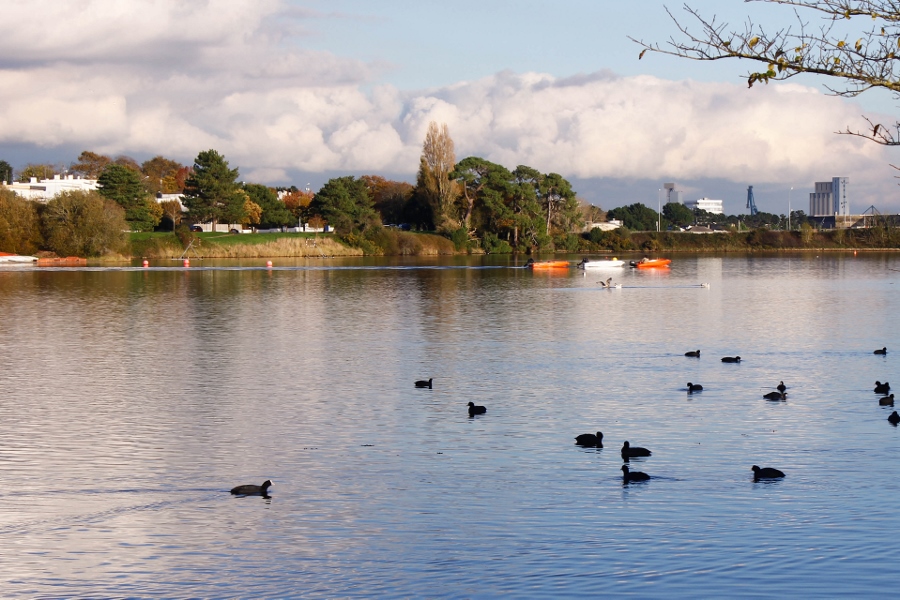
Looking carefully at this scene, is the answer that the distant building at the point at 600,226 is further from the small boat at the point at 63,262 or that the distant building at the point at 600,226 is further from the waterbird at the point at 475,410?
the waterbird at the point at 475,410

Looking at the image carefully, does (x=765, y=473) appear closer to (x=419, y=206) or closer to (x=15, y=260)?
(x=15, y=260)

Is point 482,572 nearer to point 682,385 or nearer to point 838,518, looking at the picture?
point 838,518

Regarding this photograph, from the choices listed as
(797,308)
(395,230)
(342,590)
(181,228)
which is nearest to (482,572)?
(342,590)

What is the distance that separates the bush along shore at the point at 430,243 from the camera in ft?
421

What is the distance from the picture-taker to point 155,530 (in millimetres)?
13875

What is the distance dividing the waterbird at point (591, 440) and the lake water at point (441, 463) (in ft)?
0.73

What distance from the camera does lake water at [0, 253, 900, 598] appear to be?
1229cm

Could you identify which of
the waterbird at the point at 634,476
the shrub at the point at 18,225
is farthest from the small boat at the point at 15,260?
the waterbird at the point at 634,476

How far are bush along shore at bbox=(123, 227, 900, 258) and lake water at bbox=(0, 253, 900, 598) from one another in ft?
250

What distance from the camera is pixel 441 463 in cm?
1769

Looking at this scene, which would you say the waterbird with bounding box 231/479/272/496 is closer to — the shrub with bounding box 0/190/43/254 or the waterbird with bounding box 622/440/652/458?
the waterbird with bounding box 622/440/652/458

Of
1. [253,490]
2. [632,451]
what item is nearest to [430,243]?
[632,451]

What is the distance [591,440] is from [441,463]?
9.62 ft

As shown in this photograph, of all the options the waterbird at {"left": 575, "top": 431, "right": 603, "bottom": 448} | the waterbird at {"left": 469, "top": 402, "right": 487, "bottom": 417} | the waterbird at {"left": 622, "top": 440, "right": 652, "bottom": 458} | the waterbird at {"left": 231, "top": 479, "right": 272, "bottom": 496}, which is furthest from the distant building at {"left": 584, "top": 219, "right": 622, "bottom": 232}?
the waterbird at {"left": 231, "top": 479, "right": 272, "bottom": 496}
